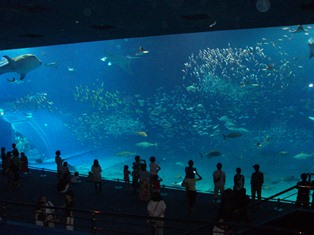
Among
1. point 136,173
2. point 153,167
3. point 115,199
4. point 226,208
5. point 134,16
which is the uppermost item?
point 134,16

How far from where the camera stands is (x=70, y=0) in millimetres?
7312

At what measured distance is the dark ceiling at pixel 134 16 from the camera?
7.71 m

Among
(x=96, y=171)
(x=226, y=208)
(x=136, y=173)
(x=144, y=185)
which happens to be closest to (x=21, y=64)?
(x=96, y=171)

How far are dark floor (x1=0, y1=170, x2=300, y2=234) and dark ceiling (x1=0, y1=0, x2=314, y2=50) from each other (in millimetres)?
5019

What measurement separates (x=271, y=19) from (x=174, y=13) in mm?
2714

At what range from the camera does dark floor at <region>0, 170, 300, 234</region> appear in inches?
363

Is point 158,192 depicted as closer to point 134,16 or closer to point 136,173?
point 136,173

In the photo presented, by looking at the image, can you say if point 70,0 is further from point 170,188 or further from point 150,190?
point 170,188

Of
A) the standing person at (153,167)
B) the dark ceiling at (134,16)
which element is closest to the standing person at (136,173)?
the standing person at (153,167)

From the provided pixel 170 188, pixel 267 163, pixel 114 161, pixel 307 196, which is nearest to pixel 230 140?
pixel 267 163

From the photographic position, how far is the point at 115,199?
35.0 feet

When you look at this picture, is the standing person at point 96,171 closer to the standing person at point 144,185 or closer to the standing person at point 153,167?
the standing person at point 144,185

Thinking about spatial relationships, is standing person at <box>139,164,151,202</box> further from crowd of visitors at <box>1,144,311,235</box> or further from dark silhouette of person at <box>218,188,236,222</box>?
dark silhouette of person at <box>218,188,236,222</box>

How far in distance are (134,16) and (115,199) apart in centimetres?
548
